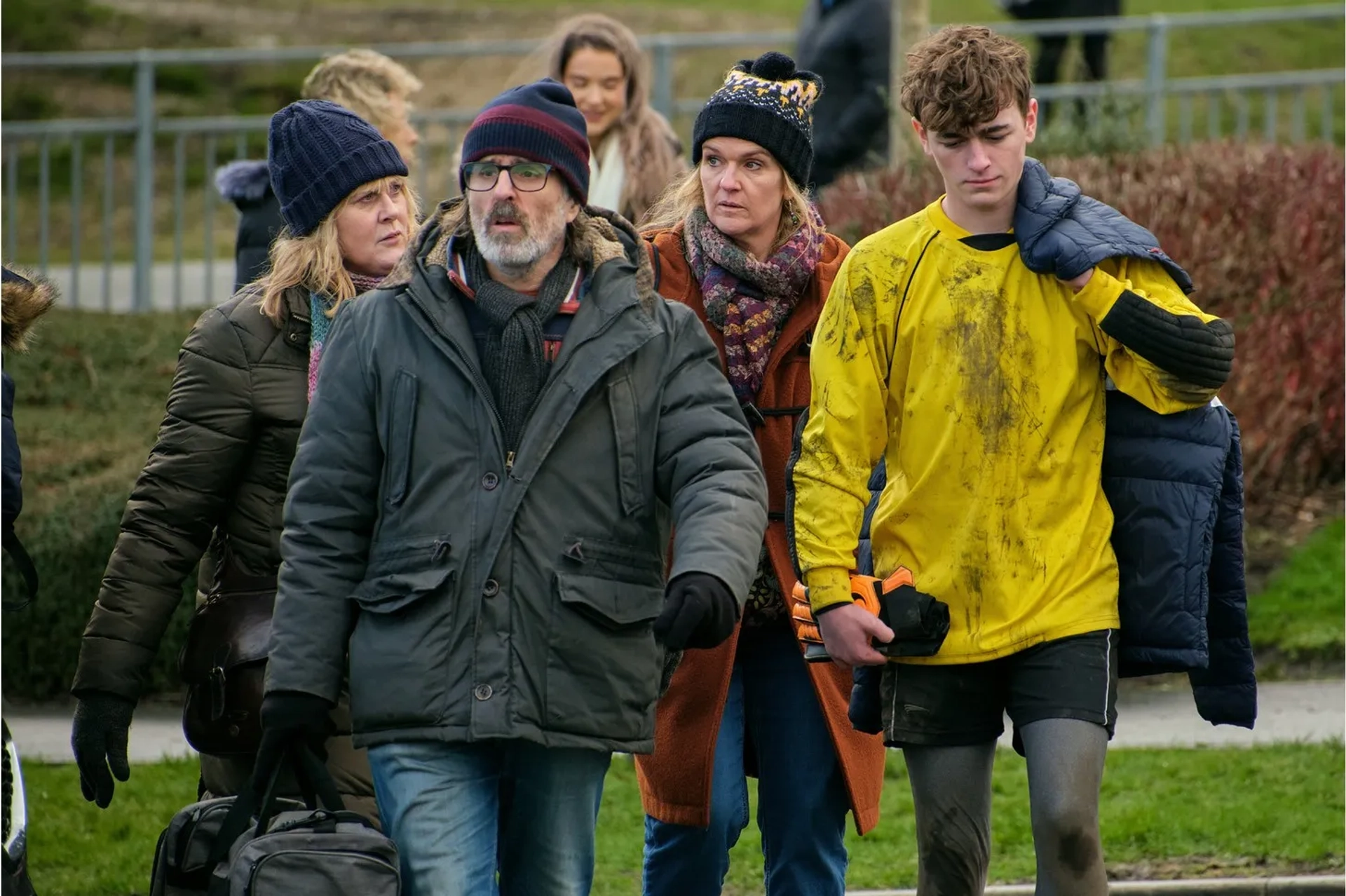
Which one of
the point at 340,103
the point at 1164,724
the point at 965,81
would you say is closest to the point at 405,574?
the point at 965,81

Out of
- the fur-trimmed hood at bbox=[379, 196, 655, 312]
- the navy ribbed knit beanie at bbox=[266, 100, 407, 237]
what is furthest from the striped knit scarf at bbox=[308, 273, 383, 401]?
the fur-trimmed hood at bbox=[379, 196, 655, 312]

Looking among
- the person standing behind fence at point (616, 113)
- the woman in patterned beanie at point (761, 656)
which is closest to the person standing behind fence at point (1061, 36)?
the person standing behind fence at point (616, 113)

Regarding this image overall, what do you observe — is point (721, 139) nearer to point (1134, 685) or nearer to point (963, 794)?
point (963, 794)

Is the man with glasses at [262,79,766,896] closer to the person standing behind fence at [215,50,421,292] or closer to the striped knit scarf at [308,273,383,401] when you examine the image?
the striped knit scarf at [308,273,383,401]

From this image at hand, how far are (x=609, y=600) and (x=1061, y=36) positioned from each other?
1003 cm

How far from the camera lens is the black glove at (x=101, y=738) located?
4.74 m

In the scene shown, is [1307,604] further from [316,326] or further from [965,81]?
[316,326]

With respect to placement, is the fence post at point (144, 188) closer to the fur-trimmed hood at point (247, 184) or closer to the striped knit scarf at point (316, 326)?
the fur-trimmed hood at point (247, 184)

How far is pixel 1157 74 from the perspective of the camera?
12.6 metres

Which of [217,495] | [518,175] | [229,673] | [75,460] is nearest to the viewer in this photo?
[518,175]

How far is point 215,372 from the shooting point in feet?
15.8

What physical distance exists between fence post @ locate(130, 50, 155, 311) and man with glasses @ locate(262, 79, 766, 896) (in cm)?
920

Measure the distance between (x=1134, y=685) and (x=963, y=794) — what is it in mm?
4171

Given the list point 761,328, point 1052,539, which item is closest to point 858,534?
point 1052,539
